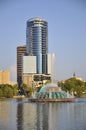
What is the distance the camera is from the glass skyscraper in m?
164

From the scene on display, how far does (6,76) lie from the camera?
512ft

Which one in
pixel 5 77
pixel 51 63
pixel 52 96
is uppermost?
pixel 51 63

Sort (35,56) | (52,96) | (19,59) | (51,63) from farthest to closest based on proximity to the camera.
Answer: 1. (51,63)
2. (19,59)
3. (35,56)
4. (52,96)

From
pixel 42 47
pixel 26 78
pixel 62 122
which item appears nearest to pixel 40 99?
pixel 62 122

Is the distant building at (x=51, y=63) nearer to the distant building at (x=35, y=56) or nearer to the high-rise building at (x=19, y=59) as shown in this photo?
the distant building at (x=35, y=56)

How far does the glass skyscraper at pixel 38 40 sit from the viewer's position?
537 ft

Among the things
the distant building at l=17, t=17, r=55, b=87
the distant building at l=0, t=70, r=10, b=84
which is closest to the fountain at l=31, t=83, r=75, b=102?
the distant building at l=17, t=17, r=55, b=87

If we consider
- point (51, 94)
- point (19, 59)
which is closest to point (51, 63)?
point (19, 59)

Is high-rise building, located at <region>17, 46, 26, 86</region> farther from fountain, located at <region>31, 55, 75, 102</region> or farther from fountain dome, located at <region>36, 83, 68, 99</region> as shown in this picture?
fountain dome, located at <region>36, 83, 68, 99</region>

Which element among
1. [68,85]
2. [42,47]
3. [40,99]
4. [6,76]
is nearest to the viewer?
[40,99]

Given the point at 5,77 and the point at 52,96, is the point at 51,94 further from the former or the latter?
the point at 5,77

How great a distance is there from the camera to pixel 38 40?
168 m

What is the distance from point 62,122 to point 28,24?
147981 millimetres

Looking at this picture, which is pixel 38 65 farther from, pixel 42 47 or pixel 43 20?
pixel 43 20
